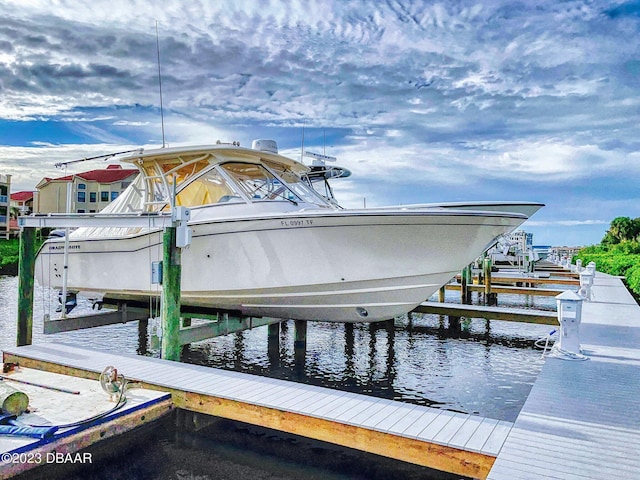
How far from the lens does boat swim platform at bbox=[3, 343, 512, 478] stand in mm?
4109

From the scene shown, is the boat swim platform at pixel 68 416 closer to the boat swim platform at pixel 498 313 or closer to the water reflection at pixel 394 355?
the water reflection at pixel 394 355

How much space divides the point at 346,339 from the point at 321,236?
5.29 m

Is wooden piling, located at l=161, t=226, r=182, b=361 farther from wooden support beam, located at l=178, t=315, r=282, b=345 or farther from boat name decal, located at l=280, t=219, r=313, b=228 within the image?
boat name decal, located at l=280, t=219, r=313, b=228

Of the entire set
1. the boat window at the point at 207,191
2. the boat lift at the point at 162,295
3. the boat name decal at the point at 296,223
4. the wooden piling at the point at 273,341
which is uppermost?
the boat window at the point at 207,191

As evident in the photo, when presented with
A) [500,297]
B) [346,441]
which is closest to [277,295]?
[346,441]

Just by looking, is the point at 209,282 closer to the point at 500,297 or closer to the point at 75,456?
the point at 75,456

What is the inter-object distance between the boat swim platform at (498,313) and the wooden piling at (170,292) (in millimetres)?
5953

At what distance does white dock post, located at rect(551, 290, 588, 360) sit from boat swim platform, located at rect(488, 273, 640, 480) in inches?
7.7

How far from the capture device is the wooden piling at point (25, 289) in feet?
26.6

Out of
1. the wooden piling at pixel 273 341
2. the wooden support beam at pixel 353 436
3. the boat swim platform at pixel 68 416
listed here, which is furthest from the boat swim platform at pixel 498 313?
the boat swim platform at pixel 68 416

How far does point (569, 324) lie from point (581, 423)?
2762mm

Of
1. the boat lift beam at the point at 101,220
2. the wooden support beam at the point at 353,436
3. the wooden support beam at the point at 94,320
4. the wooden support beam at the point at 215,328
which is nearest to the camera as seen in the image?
the wooden support beam at the point at 353,436

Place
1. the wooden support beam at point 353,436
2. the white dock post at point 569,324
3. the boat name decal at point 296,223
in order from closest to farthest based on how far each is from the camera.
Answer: the wooden support beam at point 353,436
the white dock post at point 569,324
the boat name decal at point 296,223

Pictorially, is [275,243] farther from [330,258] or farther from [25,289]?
[25,289]
